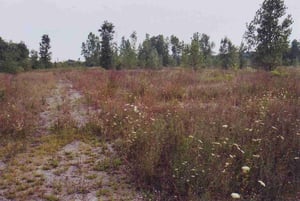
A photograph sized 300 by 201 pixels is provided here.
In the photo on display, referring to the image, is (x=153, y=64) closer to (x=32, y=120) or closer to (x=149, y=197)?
(x=32, y=120)

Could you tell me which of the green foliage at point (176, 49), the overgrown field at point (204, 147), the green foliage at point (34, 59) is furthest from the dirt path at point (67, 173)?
the green foliage at point (176, 49)

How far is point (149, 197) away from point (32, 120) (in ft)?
14.6

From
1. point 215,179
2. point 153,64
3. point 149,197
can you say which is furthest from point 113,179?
point 153,64

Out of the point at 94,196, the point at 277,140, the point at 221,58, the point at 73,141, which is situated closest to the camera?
the point at 94,196

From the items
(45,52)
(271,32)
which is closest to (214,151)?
(271,32)

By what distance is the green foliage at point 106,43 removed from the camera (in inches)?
1532

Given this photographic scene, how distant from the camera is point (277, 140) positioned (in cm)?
399

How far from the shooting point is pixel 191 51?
90.2 feet

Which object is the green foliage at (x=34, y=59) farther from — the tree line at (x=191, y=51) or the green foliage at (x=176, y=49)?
the green foliage at (x=176, y=49)

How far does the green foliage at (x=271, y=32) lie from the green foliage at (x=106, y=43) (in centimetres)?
2607

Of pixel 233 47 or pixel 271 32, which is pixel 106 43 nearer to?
pixel 233 47

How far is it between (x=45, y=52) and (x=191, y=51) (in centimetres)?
2952

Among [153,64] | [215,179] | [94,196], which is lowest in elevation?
[94,196]

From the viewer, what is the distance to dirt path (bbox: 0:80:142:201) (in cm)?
331
